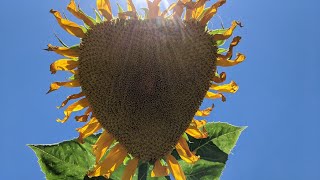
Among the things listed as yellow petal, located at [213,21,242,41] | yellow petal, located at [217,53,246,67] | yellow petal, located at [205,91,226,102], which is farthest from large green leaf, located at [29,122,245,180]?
yellow petal, located at [213,21,242,41]

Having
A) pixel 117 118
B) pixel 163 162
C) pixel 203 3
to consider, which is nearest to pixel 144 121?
pixel 117 118

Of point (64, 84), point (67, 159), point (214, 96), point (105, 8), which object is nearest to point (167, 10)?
point (105, 8)

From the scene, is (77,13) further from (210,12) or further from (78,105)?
(210,12)

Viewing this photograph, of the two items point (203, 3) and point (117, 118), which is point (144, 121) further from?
point (203, 3)

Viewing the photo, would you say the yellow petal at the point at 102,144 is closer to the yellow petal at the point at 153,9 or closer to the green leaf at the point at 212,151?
the green leaf at the point at 212,151

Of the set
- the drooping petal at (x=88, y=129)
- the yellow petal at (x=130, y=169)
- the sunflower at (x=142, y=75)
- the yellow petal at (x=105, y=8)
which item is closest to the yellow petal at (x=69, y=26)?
the sunflower at (x=142, y=75)
